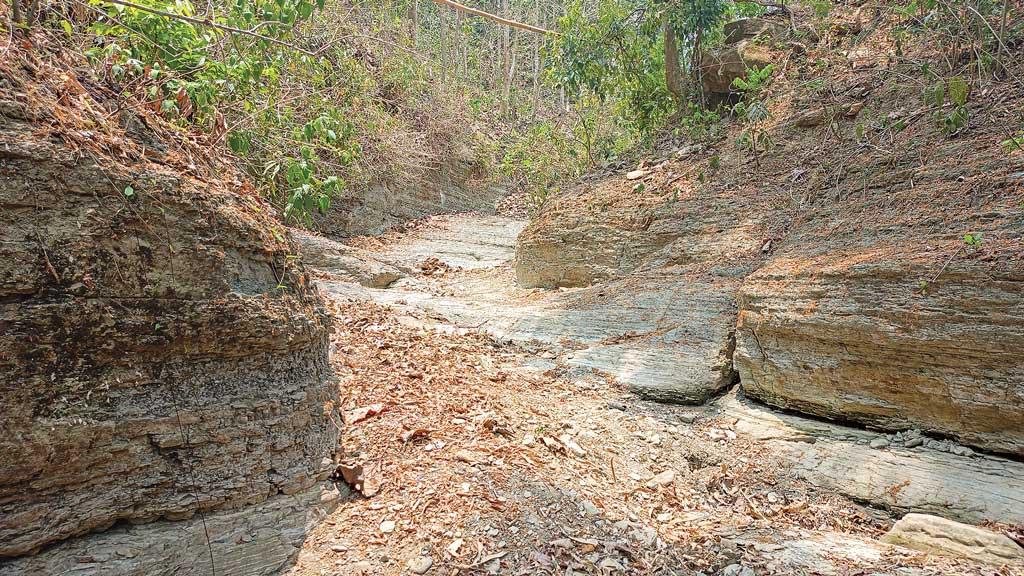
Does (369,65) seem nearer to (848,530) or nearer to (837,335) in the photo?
(837,335)

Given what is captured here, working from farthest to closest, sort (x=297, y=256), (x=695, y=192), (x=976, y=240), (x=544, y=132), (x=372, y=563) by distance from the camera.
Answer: (x=544, y=132), (x=695, y=192), (x=976, y=240), (x=297, y=256), (x=372, y=563)

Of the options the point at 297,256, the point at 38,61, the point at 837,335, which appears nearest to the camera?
the point at 38,61

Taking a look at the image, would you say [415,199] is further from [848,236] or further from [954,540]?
[954,540]

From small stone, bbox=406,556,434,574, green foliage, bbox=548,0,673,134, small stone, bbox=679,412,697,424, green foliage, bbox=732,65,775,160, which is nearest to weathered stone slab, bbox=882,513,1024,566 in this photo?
small stone, bbox=679,412,697,424

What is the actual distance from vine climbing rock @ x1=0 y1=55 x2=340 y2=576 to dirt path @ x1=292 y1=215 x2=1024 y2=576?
1.36 feet

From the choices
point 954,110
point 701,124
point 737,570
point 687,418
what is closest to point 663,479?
point 687,418

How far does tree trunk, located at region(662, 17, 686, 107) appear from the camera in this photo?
8.09 meters

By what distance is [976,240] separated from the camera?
3150mm

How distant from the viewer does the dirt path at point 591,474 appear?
2.48 metres

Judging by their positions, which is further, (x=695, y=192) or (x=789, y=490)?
(x=695, y=192)

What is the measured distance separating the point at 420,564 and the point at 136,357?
1.39m

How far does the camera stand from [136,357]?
215 cm

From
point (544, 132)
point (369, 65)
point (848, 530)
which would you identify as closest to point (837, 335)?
point (848, 530)

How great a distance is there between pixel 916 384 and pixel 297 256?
11.3ft
